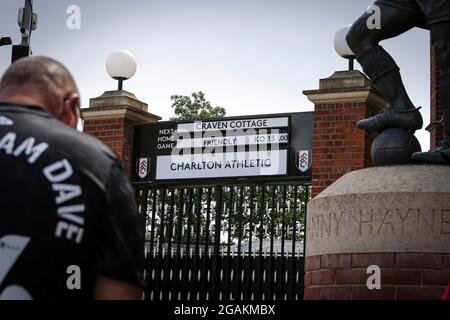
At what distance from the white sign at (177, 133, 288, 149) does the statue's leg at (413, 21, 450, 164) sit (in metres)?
3.90

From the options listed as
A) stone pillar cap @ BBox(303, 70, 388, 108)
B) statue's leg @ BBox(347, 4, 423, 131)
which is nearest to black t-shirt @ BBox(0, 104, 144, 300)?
statue's leg @ BBox(347, 4, 423, 131)

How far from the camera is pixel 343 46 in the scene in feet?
31.3

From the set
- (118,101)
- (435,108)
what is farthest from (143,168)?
(435,108)

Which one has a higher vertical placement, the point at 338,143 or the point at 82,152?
the point at 338,143

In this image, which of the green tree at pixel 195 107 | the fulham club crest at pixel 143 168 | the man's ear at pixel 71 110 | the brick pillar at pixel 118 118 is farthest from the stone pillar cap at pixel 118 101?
the green tree at pixel 195 107

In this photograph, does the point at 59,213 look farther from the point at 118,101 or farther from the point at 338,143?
the point at 118,101

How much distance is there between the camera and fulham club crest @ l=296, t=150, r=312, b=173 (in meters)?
9.72

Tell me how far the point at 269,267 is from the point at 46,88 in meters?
8.09

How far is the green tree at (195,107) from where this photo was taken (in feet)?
103

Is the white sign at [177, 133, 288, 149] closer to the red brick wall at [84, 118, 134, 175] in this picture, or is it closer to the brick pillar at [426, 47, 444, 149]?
the red brick wall at [84, 118, 134, 175]

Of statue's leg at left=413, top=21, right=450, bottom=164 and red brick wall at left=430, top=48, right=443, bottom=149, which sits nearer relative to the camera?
statue's leg at left=413, top=21, right=450, bottom=164

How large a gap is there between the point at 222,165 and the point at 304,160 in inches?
A: 42.2
